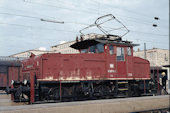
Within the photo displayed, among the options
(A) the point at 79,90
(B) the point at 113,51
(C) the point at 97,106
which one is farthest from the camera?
(B) the point at 113,51

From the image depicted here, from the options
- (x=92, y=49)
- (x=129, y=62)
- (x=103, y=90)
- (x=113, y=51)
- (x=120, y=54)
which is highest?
(x=92, y=49)

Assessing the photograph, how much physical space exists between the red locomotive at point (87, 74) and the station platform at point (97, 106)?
2.85m

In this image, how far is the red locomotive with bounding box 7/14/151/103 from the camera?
432 inches

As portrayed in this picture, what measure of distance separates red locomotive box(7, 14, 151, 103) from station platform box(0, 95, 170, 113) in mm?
2854

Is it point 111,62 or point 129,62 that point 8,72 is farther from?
point 129,62

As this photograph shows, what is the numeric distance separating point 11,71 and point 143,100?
1429cm

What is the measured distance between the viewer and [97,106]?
25.8ft

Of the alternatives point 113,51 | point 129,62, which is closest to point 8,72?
point 113,51

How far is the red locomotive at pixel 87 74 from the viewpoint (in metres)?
11.0

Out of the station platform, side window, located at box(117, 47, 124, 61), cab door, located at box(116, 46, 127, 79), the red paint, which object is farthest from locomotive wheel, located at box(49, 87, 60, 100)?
side window, located at box(117, 47, 124, 61)

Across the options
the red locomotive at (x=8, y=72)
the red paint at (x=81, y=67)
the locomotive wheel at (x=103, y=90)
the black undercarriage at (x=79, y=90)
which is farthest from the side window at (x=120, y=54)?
the red locomotive at (x=8, y=72)

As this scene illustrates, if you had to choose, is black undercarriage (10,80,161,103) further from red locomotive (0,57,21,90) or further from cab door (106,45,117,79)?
red locomotive (0,57,21,90)

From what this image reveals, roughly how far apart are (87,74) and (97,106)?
4.47m

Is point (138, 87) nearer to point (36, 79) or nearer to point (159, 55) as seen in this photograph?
point (36, 79)
